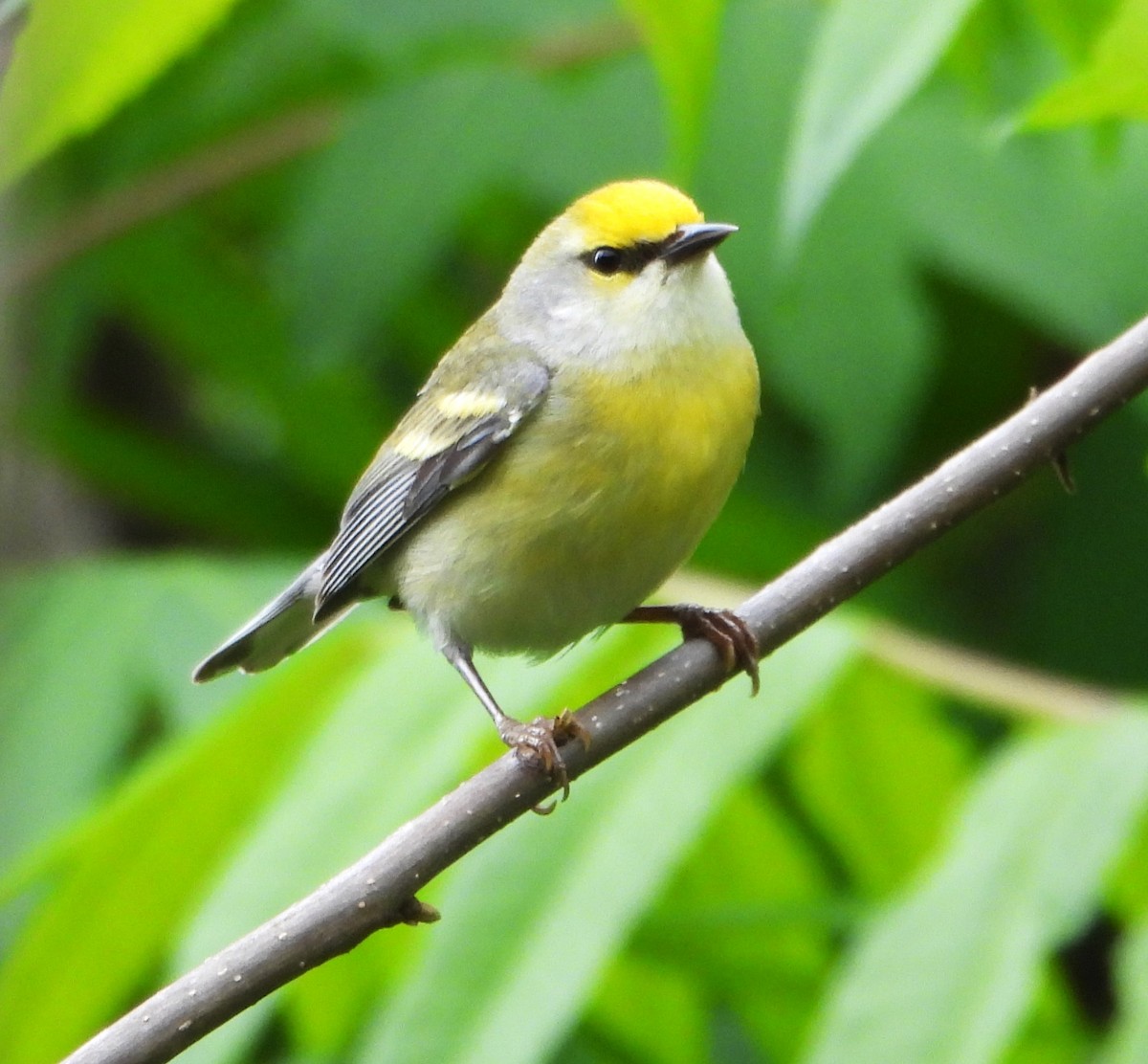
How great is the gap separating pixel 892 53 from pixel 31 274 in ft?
8.50

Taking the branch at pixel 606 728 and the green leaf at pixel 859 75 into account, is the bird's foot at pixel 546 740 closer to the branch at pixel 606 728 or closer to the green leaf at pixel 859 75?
the branch at pixel 606 728

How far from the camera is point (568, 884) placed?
103 inches

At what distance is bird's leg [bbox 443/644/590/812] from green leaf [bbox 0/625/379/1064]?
25cm

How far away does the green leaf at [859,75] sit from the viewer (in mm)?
2117

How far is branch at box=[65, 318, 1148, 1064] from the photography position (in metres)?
1.89

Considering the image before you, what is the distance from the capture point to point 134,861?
9.52ft

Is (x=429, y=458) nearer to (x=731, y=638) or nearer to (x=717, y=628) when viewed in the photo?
(x=717, y=628)

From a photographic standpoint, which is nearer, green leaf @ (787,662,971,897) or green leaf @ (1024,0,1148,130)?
green leaf @ (1024,0,1148,130)

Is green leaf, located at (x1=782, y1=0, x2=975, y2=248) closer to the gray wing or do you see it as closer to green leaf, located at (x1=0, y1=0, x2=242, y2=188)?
green leaf, located at (x1=0, y1=0, x2=242, y2=188)

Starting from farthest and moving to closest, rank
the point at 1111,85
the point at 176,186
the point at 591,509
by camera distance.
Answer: the point at 176,186, the point at 591,509, the point at 1111,85

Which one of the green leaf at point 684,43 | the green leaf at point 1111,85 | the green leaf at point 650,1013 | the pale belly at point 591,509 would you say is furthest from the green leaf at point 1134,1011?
the green leaf at point 684,43

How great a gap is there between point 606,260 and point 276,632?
3.43 ft

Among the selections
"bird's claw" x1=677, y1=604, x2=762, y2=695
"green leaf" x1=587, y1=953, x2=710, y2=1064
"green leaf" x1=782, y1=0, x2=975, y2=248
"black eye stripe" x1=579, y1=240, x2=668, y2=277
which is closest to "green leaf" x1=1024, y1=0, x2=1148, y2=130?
"green leaf" x1=782, y1=0, x2=975, y2=248

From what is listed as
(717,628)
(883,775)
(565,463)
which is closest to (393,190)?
(565,463)
